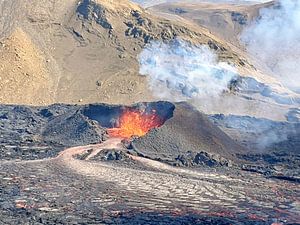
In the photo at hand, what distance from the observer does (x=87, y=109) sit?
4859 centimetres

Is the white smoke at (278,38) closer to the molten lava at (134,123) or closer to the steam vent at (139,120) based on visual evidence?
the steam vent at (139,120)

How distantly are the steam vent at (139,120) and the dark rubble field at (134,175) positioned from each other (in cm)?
10

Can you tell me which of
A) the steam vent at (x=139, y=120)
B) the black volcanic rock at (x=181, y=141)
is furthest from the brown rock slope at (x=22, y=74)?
the black volcanic rock at (x=181, y=141)

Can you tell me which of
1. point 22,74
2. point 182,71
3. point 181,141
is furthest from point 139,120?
point 182,71

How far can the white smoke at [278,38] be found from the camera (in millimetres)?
100438

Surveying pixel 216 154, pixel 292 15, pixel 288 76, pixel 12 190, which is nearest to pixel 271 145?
pixel 216 154

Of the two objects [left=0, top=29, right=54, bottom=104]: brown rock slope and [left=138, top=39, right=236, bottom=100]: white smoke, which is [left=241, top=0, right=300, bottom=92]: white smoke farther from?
[left=0, top=29, right=54, bottom=104]: brown rock slope

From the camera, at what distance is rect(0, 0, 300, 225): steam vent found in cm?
2453

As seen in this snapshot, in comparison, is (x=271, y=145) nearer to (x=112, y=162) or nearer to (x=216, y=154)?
(x=216, y=154)

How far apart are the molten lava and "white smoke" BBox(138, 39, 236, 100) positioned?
64.2ft

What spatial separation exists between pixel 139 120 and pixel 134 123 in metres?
0.54

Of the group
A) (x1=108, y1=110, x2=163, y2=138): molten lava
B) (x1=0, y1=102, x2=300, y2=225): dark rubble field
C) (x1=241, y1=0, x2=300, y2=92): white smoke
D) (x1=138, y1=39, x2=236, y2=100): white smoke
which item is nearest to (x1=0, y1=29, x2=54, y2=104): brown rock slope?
(x1=0, y1=102, x2=300, y2=225): dark rubble field

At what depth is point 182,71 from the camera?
70.2 m

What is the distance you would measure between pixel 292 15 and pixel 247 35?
34.2ft
